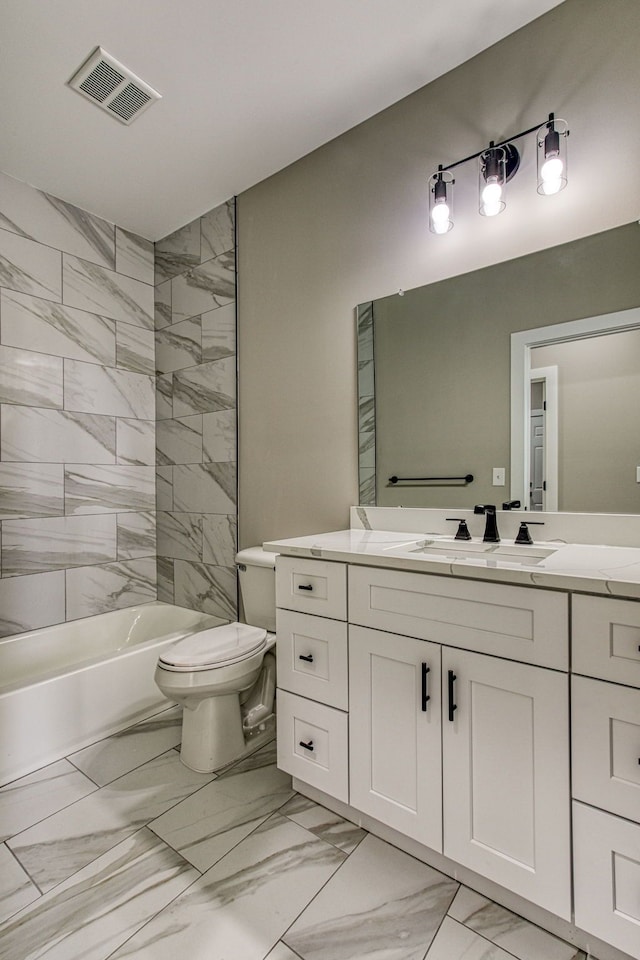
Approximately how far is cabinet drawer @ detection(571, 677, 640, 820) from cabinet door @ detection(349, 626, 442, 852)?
0.32m

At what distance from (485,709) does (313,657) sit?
1.79ft

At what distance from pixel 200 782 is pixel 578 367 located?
6.27 feet

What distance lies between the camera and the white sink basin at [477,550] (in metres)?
1.38

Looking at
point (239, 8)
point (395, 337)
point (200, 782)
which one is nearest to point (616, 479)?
point (395, 337)

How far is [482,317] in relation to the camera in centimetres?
167

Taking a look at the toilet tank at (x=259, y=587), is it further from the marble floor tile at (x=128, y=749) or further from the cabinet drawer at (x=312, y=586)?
the marble floor tile at (x=128, y=749)

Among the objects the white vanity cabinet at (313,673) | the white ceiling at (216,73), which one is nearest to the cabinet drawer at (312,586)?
the white vanity cabinet at (313,673)

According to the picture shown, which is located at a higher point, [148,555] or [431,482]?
[431,482]

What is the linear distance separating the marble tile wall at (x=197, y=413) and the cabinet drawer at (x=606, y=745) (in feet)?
6.04

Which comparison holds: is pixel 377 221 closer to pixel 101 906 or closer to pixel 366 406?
pixel 366 406

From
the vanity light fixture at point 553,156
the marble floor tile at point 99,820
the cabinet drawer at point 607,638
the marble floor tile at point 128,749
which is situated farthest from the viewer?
the marble floor tile at point 128,749

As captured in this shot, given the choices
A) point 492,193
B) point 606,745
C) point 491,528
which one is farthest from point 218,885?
point 492,193

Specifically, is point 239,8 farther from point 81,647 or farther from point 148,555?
point 81,647

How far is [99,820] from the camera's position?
1.50 metres
